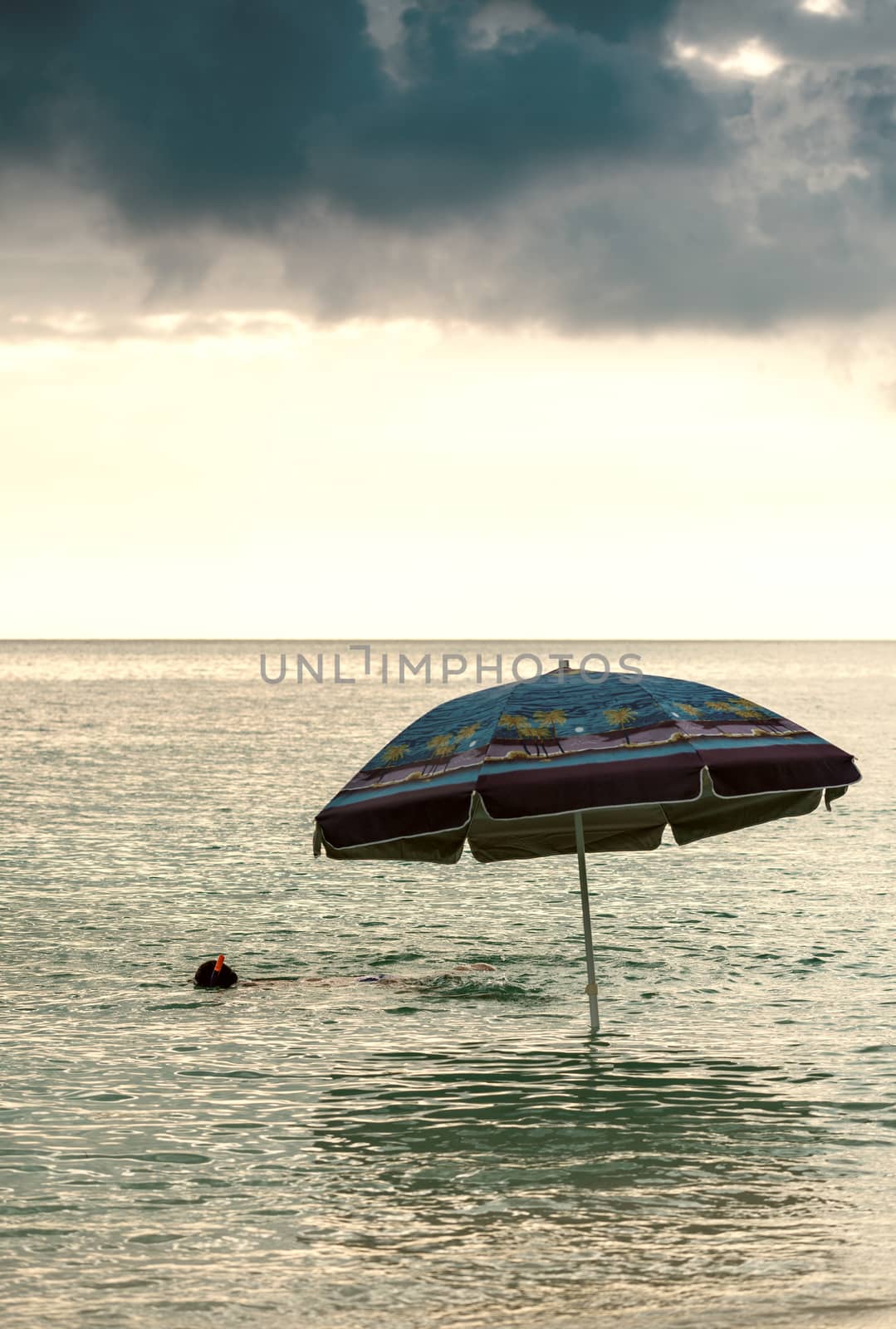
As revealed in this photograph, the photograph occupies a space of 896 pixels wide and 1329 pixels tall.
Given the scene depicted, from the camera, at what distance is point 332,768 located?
50.7 metres

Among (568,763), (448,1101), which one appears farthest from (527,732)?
(448,1101)

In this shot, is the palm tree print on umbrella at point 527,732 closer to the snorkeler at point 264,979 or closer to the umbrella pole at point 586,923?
the umbrella pole at point 586,923

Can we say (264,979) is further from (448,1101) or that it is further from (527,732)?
(527,732)

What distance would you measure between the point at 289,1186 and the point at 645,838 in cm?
494

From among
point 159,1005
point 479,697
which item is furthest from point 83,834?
point 479,697

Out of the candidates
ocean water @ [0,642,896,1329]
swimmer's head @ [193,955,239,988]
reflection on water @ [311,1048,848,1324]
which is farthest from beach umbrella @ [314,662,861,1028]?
swimmer's head @ [193,955,239,988]

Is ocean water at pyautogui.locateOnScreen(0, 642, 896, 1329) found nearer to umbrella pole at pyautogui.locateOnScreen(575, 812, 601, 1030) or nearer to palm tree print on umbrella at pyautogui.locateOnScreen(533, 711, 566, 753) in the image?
umbrella pole at pyautogui.locateOnScreen(575, 812, 601, 1030)

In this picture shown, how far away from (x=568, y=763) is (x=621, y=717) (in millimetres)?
636

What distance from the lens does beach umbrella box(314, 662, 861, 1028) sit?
31.2 ft

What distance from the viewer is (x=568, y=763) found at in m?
9.72

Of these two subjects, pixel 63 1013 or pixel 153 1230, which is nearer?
pixel 153 1230

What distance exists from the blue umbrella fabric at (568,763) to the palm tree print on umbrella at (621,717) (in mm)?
11

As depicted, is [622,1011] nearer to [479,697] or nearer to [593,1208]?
[479,697]

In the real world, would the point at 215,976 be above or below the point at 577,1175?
below
